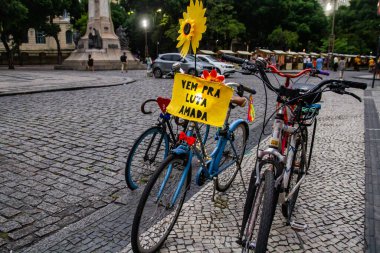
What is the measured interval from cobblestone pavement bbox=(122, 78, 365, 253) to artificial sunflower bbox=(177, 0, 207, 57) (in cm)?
168

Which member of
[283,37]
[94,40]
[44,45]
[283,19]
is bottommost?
[94,40]

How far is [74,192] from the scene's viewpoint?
409 cm

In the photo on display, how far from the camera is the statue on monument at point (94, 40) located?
3189 cm

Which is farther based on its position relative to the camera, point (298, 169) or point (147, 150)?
point (147, 150)

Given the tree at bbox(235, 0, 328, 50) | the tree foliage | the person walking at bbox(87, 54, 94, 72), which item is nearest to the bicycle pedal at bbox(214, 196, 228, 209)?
the person walking at bbox(87, 54, 94, 72)

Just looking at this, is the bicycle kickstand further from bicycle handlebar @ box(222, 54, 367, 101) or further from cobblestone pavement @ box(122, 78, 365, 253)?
bicycle handlebar @ box(222, 54, 367, 101)

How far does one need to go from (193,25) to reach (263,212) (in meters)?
1.73

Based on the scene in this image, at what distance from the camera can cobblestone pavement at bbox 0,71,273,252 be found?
10.6 feet

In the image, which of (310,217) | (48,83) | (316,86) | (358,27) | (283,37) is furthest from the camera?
(358,27)

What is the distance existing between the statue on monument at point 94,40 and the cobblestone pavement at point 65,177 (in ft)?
80.7

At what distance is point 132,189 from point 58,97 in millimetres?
8668

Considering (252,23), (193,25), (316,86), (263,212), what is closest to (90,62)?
(193,25)

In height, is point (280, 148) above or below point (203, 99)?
below

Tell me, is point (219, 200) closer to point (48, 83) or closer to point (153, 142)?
point (153, 142)
